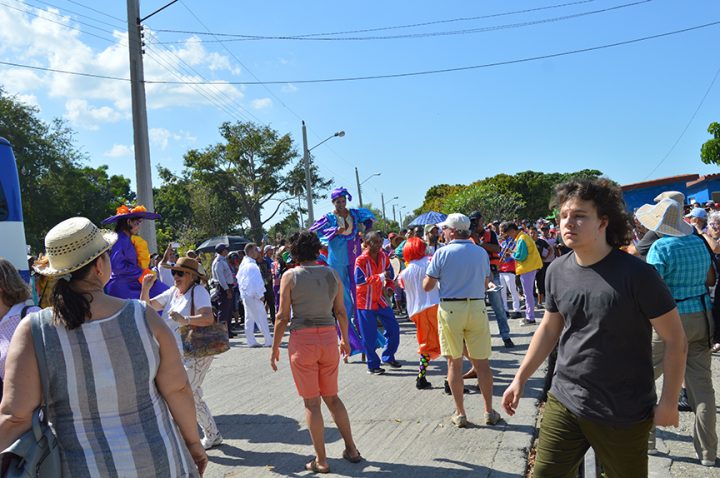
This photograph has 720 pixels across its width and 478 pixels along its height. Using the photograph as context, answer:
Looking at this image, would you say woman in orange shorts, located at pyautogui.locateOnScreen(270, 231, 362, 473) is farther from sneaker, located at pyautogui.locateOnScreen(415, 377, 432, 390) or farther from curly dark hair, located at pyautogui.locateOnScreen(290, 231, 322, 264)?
sneaker, located at pyautogui.locateOnScreen(415, 377, 432, 390)

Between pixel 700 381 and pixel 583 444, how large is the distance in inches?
77.6

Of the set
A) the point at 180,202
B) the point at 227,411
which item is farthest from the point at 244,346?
the point at 180,202

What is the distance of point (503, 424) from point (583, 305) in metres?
3.07

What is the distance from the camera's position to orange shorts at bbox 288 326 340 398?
15.7 feet

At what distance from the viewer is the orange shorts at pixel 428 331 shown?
7121mm

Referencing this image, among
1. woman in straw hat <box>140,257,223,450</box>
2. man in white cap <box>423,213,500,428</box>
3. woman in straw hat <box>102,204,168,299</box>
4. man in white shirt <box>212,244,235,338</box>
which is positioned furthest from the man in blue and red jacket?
man in white shirt <box>212,244,235,338</box>

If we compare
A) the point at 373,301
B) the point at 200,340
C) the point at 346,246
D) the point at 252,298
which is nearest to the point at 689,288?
the point at 200,340

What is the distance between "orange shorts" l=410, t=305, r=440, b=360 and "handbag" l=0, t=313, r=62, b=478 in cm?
517

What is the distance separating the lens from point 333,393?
15.9 ft

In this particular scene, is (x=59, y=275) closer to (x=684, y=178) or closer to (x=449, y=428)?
(x=449, y=428)

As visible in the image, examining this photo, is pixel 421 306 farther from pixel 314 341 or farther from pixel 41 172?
pixel 41 172

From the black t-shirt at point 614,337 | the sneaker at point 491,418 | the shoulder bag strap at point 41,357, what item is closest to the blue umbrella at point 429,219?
the sneaker at point 491,418

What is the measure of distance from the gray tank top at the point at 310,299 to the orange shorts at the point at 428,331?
238 cm

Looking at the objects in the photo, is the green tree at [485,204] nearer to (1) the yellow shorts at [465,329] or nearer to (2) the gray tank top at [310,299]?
(1) the yellow shorts at [465,329]
